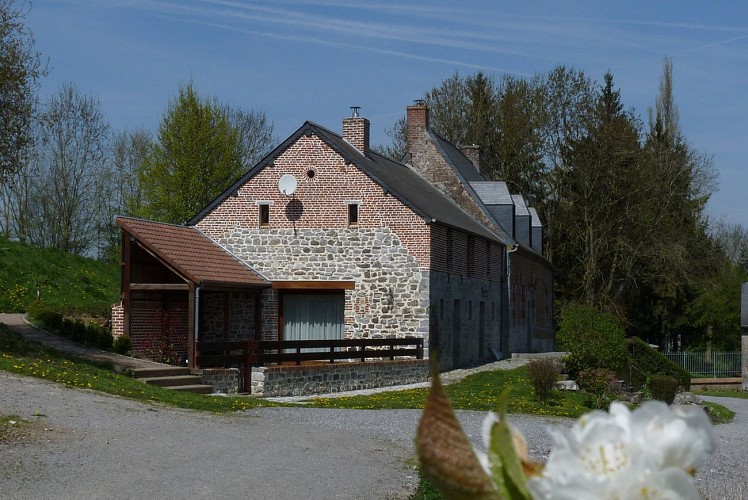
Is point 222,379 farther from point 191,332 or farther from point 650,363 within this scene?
point 650,363

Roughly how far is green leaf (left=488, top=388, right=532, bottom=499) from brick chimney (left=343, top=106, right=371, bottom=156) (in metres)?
30.8

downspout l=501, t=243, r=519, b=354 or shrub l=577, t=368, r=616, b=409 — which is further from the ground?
downspout l=501, t=243, r=519, b=354

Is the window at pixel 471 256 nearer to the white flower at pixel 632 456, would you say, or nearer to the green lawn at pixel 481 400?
the green lawn at pixel 481 400

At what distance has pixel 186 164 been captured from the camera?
46.3m

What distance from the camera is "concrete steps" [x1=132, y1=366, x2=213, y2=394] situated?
21.6 m

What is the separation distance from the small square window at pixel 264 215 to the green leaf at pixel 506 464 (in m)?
29.2

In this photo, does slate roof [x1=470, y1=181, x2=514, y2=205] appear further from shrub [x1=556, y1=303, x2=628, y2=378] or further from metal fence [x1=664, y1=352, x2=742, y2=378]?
shrub [x1=556, y1=303, x2=628, y2=378]

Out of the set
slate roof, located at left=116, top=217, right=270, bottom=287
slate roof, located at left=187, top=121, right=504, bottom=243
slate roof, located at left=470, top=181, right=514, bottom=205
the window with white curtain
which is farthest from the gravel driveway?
slate roof, located at left=470, top=181, right=514, bottom=205

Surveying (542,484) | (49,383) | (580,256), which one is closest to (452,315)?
(49,383)

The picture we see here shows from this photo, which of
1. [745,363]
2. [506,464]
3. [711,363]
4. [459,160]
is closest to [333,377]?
A: [459,160]

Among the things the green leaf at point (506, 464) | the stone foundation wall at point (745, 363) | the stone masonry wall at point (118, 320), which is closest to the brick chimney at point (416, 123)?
the stone foundation wall at point (745, 363)

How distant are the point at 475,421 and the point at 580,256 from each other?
106ft

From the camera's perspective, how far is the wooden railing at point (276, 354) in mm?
23156

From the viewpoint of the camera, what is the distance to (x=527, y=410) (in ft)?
65.7
